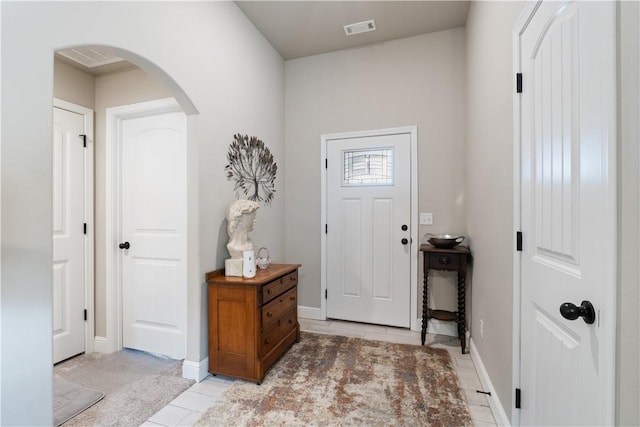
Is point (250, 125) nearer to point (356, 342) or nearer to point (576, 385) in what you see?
point (356, 342)

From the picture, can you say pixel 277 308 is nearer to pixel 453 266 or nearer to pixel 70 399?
pixel 70 399

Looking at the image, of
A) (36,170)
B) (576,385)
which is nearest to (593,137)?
(576,385)

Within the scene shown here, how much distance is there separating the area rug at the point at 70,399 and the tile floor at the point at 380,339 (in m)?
0.50

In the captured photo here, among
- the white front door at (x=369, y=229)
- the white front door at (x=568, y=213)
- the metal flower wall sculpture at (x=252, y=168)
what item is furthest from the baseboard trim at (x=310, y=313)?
the white front door at (x=568, y=213)

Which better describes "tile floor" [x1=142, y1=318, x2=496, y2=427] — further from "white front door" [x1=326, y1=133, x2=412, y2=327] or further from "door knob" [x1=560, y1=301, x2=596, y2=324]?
"door knob" [x1=560, y1=301, x2=596, y2=324]

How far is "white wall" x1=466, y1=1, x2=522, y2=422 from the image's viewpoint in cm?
160

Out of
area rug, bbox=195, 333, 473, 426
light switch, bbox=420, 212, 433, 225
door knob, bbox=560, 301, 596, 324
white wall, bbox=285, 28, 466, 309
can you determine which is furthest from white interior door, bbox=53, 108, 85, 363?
door knob, bbox=560, 301, 596, 324

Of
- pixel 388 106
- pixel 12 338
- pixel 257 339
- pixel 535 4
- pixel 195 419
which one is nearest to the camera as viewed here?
pixel 12 338

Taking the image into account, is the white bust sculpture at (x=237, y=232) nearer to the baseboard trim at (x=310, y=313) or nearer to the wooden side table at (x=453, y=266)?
the baseboard trim at (x=310, y=313)

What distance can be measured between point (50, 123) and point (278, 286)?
1736 mm

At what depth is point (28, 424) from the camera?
1185mm

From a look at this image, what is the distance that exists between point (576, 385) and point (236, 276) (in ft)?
6.51

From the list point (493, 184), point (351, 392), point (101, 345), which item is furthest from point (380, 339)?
point (101, 345)

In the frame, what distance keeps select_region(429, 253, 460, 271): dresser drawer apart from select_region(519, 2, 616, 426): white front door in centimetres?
122
